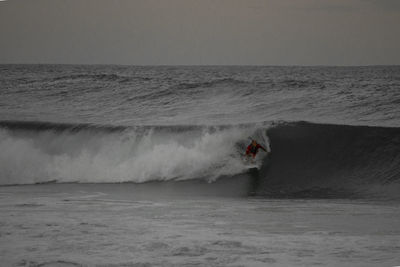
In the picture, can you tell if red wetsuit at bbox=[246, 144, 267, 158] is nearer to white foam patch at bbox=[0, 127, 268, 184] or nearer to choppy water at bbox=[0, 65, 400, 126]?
white foam patch at bbox=[0, 127, 268, 184]

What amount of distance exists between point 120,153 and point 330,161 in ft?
15.8

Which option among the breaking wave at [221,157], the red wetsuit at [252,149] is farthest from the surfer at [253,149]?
the breaking wave at [221,157]

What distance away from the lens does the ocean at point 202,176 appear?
17.9ft

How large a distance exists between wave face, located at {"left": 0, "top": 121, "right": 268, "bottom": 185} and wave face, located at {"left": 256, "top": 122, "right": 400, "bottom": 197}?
659 millimetres

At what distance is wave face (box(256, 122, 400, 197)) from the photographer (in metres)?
10.3

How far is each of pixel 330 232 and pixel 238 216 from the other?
4.93 ft

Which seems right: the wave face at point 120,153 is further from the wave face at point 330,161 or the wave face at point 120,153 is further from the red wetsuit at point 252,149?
the wave face at point 330,161

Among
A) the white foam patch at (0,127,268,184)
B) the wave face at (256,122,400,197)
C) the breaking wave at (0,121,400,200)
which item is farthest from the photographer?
the white foam patch at (0,127,268,184)

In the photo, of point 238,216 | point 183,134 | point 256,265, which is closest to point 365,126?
point 183,134

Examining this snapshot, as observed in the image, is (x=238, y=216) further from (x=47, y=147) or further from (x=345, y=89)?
(x=345, y=89)

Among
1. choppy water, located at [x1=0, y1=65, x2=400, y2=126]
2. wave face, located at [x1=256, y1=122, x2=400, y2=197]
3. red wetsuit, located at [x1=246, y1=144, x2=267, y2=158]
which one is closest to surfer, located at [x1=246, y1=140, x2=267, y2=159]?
red wetsuit, located at [x1=246, y1=144, x2=267, y2=158]

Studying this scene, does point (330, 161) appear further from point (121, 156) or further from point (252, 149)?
point (121, 156)

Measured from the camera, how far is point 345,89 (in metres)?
19.8

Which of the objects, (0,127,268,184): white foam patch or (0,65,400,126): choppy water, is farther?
(0,65,400,126): choppy water
